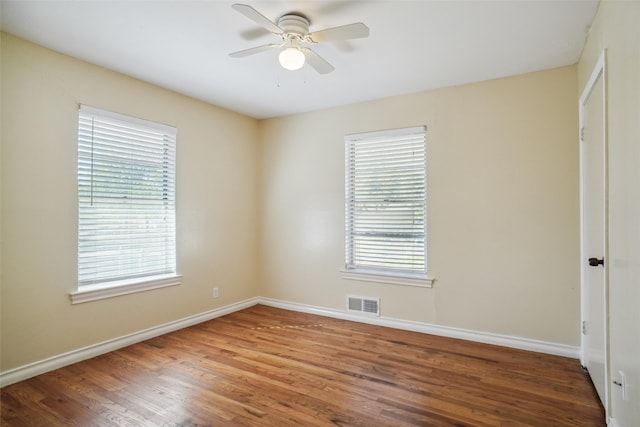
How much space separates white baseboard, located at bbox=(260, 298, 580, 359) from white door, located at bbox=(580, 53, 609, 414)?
0.81 ft

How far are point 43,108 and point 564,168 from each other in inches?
175

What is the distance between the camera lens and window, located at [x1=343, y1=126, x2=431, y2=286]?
3727 mm

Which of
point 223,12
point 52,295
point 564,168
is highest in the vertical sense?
point 223,12

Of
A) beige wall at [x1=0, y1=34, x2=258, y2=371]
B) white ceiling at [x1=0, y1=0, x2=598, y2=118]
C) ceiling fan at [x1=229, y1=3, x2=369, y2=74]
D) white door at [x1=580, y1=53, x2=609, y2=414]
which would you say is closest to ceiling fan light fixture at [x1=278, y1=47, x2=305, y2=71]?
ceiling fan at [x1=229, y1=3, x2=369, y2=74]

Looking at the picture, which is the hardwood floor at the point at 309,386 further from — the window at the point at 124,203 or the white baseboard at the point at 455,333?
the window at the point at 124,203

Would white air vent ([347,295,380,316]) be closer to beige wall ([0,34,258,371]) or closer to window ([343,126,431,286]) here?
window ([343,126,431,286])

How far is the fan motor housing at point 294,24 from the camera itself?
227 cm

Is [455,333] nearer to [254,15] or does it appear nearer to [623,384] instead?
[623,384]

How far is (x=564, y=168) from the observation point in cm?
300

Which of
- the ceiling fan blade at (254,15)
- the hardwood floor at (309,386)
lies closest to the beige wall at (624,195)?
the hardwood floor at (309,386)

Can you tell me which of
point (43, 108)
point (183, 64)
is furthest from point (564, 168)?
point (43, 108)

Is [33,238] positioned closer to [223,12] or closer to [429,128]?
[223,12]

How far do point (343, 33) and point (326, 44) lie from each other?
511 millimetres

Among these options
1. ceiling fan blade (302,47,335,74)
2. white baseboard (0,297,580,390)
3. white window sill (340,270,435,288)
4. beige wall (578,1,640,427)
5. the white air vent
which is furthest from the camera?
the white air vent
